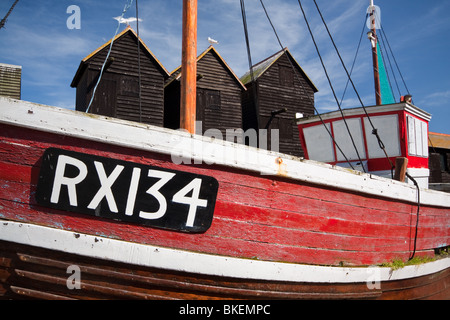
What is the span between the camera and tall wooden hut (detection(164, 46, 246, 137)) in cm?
1744

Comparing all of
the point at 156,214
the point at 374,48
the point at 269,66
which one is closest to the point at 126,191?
the point at 156,214

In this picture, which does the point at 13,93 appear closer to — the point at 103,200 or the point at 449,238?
the point at 103,200

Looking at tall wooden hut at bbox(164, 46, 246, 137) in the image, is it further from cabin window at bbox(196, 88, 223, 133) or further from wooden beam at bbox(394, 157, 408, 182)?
wooden beam at bbox(394, 157, 408, 182)

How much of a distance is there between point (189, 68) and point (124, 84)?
12.8 m

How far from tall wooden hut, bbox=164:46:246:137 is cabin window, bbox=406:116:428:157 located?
1142 centimetres

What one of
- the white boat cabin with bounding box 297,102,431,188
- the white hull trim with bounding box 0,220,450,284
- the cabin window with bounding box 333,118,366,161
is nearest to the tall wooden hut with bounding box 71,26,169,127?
the cabin window with bounding box 333,118,366,161

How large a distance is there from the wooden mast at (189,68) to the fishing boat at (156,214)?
832mm

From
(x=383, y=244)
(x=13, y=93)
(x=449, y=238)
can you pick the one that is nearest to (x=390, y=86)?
(x=449, y=238)

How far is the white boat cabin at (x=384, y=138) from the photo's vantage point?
616 cm

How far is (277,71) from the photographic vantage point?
20422 mm

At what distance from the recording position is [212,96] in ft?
58.6
